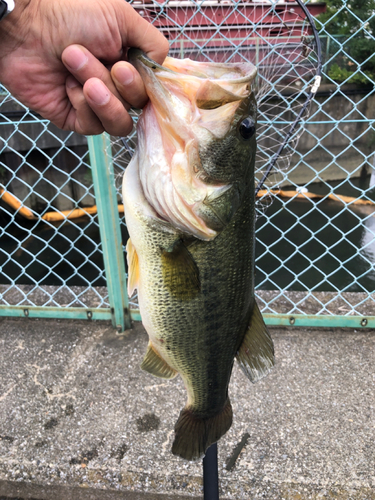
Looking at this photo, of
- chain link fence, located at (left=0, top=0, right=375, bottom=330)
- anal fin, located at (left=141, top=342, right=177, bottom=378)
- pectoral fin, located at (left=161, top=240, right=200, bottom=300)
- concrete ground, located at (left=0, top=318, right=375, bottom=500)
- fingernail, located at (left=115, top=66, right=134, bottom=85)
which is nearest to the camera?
fingernail, located at (left=115, top=66, right=134, bottom=85)

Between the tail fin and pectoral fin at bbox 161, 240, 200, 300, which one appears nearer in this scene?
pectoral fin at bbox 161, 240, 200, 300

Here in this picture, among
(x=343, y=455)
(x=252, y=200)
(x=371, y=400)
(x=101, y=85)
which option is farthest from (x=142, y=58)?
(x=371, y=400)

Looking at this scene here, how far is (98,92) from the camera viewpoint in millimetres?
974

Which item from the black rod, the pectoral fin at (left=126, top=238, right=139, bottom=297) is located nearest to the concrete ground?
the black rod

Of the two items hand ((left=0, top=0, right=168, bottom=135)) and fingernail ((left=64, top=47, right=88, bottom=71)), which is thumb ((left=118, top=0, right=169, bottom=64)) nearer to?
hand ((left=0, top=0, right=168, bottom=135))

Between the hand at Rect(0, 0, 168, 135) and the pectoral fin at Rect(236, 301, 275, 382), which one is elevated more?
the hand at Rect(0, 0, 168, 135)

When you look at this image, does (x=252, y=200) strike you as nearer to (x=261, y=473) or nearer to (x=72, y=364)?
(x=261, y=473)

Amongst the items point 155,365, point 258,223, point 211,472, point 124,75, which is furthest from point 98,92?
point 258,223

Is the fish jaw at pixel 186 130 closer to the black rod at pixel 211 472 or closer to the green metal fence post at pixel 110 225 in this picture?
the black rod at pixel 211 472

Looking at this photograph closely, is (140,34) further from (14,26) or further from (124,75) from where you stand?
(14,26)

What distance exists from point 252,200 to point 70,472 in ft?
5.27

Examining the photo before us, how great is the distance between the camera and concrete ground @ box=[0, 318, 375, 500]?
172 cm

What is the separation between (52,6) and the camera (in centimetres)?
103

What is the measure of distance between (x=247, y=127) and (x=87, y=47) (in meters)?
0.53
